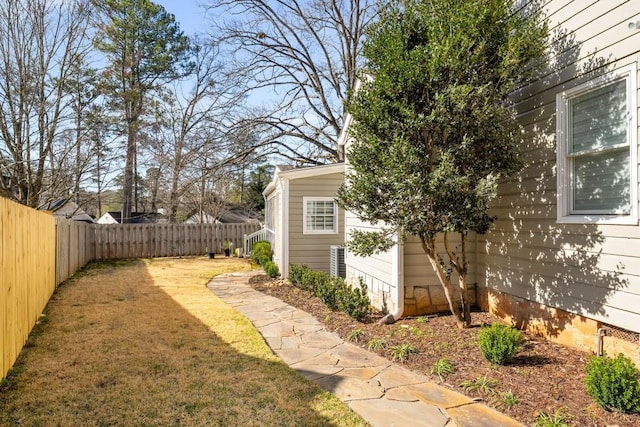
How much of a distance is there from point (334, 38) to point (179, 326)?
14.4 m

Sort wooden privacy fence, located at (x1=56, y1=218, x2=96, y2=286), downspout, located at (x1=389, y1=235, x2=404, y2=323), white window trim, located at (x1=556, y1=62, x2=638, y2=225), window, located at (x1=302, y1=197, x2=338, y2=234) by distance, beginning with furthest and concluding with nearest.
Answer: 1. window, located at (x1=302, y1=197, x2=338, y2=234)
2. wooden privacy fence, located at (x1=56, y1=218, x2=96, y2=286)
3. downspout, located at (x1=389, y1=235, x2=404, y2=323)
4. white window trim, located at (x1=556, y1=62, x2=638, y2=225)

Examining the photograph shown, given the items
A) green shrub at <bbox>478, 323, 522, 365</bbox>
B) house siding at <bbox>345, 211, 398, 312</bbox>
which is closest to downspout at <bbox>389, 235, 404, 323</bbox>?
house siding at <bbox>345, 211, 398, 312</bbox>

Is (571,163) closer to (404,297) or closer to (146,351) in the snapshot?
(404,297)

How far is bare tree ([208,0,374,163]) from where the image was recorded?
15.9m

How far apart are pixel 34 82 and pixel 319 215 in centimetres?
846

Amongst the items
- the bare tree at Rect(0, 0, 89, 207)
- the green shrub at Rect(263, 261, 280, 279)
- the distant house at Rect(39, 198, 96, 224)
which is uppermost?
the bare tree at Rect(0, 0, 89, 207)

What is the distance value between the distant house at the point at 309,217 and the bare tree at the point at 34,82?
6477 mm

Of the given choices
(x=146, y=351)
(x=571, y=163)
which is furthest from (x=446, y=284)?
(x=146, y=351)

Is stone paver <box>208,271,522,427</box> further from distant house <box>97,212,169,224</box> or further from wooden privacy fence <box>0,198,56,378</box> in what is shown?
distant house <box>97,212,169,224</box>

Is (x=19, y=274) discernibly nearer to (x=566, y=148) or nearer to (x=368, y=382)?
(x=368, y=382)

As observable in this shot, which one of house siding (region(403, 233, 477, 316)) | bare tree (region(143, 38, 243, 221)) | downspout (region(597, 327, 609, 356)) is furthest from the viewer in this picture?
bare tree (region(143, 38, 243, 221))

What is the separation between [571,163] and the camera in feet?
Result: 13.4

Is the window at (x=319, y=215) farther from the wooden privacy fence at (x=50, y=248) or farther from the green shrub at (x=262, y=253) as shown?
the wooden privacy fence at (x=50, y=248)

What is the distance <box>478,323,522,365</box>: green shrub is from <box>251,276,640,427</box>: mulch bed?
0.29ft
